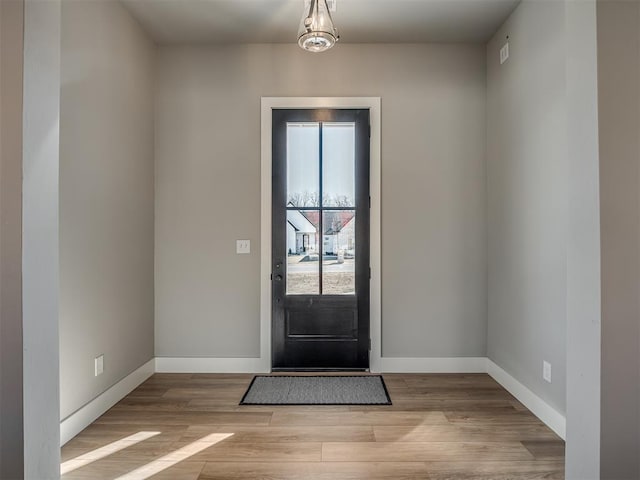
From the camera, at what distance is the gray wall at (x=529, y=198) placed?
2.33 meters

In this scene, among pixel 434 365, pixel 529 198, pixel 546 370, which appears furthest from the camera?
pixel 434 365

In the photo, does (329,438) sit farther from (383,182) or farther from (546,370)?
(383,182)

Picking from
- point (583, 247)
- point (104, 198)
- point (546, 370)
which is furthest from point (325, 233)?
point (583, 247)

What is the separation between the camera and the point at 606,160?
110 cm

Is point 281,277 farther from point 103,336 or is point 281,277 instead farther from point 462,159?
point 462,159

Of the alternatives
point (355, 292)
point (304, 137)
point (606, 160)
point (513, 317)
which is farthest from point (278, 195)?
point (606, 160)

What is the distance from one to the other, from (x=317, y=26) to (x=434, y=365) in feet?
8.90

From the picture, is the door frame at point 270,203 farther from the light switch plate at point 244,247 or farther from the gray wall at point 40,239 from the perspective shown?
the gray wall at point 40,239

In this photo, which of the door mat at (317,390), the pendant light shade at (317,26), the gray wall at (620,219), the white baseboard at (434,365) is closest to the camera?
the gray wall at (620,219)

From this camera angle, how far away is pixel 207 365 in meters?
3.36

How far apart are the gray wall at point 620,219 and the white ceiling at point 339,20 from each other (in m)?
1.99

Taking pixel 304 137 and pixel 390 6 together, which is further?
pixel 304 137

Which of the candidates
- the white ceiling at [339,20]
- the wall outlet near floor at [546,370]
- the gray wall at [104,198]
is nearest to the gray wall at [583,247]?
the wall outlet near floor at [546,370]

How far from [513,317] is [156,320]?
285cm
